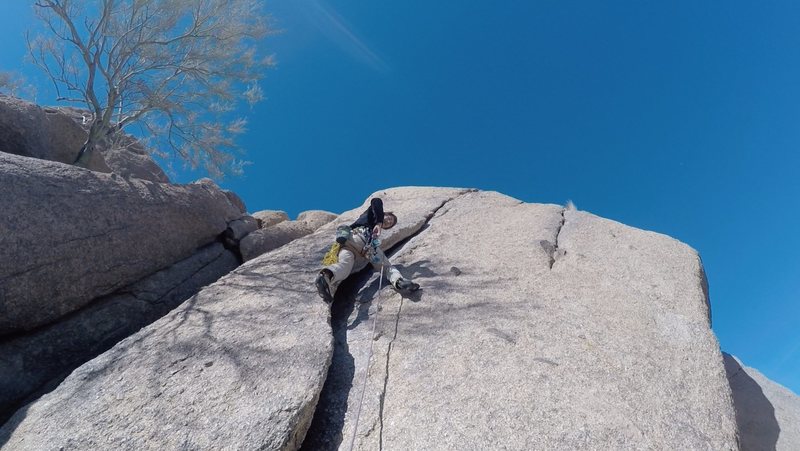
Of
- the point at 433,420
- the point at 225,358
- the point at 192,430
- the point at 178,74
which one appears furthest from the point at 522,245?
the point at 178,74

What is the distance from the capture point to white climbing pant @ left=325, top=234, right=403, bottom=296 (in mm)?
4922

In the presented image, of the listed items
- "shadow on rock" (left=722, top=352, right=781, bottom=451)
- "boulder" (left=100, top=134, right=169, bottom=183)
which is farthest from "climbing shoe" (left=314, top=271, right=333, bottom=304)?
"boulder" (left=100, top=134, right=169, bottom=183)

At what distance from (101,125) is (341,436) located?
933 centimetres

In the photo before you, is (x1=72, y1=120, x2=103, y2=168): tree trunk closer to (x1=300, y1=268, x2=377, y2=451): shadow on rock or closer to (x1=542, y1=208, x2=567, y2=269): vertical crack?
(x1=300, y1=268, x2=377, y2=451): shadow on rock

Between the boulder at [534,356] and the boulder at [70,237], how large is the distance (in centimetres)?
268

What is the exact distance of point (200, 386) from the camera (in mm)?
3152

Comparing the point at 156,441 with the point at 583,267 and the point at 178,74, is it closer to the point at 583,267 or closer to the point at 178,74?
the point at 583,267

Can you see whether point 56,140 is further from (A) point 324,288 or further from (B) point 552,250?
(B) point 552,250

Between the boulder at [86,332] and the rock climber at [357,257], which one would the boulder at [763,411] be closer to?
the rock climber at [357,257]

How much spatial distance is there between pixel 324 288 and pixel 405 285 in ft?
3.12

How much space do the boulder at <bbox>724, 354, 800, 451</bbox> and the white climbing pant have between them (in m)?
4.00

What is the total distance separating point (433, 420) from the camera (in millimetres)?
3037

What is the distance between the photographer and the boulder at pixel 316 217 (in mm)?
9640

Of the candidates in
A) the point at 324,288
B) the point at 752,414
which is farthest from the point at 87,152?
the point at 752,414
